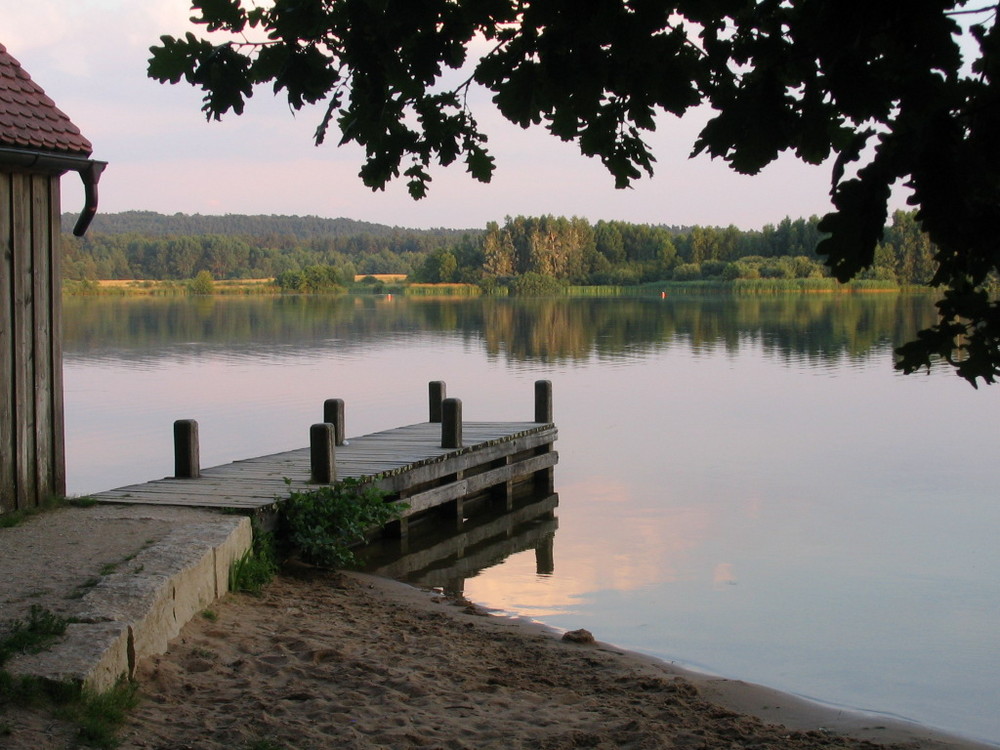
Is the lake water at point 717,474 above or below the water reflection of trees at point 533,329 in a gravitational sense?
below

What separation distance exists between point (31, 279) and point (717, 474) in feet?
32.3

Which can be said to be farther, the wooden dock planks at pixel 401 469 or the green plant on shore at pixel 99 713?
the wooden dock planks at pixel 401 469

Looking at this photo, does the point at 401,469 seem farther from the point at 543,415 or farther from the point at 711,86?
the point at 711,86

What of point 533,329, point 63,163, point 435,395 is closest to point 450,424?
point 435,395

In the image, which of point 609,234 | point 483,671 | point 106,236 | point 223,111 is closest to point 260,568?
point 483,671

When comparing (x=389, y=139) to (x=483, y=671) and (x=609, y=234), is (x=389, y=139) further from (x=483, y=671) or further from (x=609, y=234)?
(x=609, y=234)

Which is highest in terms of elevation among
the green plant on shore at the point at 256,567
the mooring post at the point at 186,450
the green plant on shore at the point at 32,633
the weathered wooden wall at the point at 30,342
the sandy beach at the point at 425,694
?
the weathered wooden wall at the point at 30,342

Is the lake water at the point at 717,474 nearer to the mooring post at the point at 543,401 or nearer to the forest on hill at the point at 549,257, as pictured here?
the mooring post at the point at 543,401

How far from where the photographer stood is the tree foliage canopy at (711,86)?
7.48ft

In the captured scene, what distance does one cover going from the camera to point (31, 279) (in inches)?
330

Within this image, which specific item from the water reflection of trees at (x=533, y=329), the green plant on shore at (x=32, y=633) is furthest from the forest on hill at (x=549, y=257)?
the green plant on shore at (x=32, y=633)

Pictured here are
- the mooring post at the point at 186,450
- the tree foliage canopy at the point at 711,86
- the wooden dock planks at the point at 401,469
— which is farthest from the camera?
the mooring post at the point at 186,450

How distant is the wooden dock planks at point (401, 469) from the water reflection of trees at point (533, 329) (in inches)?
795

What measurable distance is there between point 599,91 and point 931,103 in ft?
3.42
